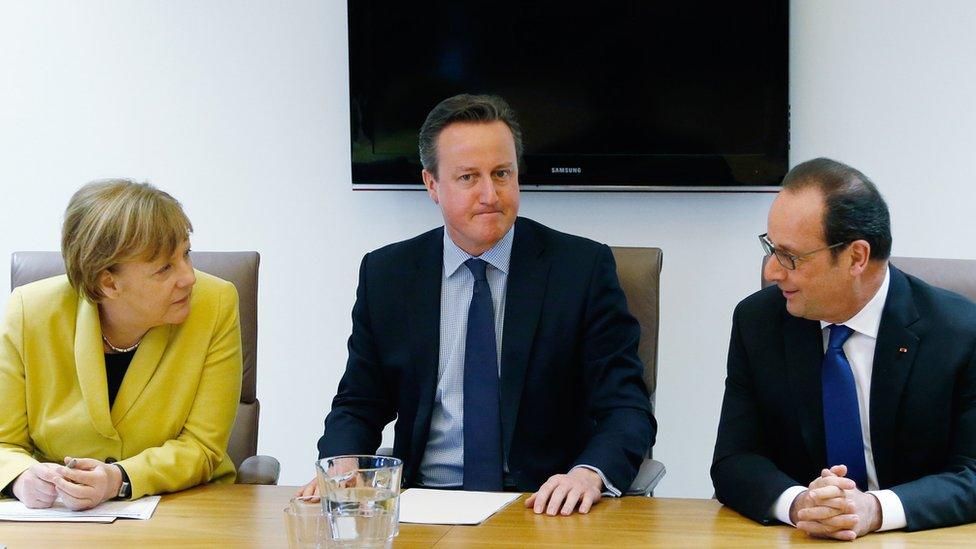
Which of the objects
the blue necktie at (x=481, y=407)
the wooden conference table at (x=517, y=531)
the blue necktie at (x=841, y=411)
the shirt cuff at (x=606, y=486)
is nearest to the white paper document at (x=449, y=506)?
the wooden conference table at (x=517, y=531)

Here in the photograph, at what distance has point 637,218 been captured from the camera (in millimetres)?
3643

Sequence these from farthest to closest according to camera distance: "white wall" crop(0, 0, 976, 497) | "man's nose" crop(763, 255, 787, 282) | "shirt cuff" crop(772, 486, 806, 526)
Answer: "white wall" crop(0, 0, 976, 497) < "man's nose" crop(763, 255, 787, 282) < "shirt cuff" crop(772, 486, 806, 526)

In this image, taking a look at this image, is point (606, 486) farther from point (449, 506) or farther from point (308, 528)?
point (308, 528)

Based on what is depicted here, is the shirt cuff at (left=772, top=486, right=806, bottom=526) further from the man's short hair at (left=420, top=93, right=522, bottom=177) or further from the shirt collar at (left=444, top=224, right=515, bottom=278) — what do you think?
the man's short hair at (left=420, top=93, right=522, bottom=177)

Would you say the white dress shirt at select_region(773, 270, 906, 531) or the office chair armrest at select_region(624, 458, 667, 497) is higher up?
the white dress shirt at select_region(773, 270, 906, 531)

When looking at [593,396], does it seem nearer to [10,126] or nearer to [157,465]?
[157,465]

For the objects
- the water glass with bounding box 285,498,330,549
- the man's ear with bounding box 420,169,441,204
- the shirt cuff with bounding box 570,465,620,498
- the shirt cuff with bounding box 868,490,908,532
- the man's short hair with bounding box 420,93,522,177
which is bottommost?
the shirt cuff with bounding box 570,465,620,498

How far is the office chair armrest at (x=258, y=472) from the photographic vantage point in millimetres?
2451

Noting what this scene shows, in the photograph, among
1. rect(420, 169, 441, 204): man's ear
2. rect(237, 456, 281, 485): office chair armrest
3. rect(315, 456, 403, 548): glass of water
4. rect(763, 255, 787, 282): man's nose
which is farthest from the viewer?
rect(420, 169, 441, 204): man's ear

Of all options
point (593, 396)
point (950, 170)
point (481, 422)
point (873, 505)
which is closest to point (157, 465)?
point (481, 422)

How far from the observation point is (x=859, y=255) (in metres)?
2.08

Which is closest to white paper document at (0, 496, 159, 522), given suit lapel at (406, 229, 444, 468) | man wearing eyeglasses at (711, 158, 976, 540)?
suit lapel at (406, 229, 444, 468)

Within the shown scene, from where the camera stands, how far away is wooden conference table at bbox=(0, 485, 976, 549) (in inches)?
→ 69.5

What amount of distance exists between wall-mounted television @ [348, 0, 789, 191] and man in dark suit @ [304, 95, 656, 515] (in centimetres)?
105
